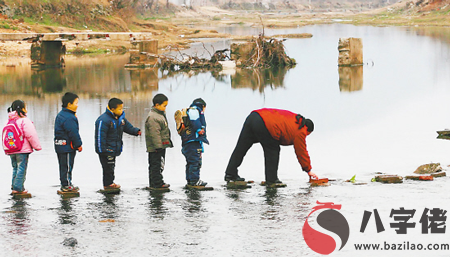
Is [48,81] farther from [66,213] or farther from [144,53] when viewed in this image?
[66,213]

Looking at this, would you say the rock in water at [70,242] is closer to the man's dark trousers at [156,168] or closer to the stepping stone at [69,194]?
the stepping stone at [69,194]

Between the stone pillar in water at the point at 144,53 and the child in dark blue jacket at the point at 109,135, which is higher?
the stone pillar in water at the point at 144,53

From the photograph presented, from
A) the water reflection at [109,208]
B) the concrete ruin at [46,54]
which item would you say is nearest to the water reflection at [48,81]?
the concrete ruin at [46,54]

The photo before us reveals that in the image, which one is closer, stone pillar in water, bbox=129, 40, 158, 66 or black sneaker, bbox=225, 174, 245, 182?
black sneaker, bbox=225, 174, 245, 182

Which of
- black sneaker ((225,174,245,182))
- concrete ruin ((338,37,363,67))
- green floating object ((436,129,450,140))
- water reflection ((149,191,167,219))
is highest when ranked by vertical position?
concrete ruin ((338,37,363,67))

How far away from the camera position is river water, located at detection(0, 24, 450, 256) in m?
7.35

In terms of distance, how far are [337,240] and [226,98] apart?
47.9ft

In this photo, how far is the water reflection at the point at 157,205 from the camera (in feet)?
27.9

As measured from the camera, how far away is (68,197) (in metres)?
9.52

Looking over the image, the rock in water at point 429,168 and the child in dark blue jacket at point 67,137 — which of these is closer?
the child in dark blue jacket at point 67,137

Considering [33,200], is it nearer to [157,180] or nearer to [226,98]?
[157,180]

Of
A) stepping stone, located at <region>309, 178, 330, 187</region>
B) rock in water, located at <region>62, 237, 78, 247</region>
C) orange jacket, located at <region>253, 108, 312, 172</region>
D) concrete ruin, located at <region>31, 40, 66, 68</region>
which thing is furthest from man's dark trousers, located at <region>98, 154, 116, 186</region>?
concrete ruin, located at <region>31, 40, 66, 68</region>

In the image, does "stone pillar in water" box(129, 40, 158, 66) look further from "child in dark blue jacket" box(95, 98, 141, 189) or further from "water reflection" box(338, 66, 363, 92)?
"child in dark blue jacket" box(95, 98, 141, 189)

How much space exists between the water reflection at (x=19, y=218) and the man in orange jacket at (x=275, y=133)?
3.21 m
